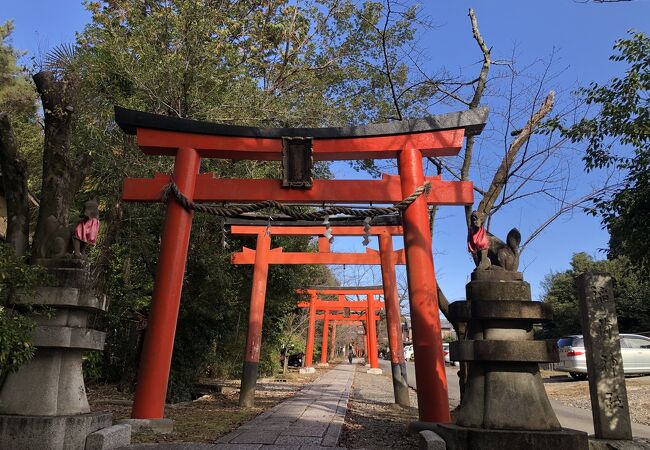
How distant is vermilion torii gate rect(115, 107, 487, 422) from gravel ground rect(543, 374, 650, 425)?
5.96 meters

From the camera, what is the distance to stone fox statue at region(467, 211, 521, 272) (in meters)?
5.11

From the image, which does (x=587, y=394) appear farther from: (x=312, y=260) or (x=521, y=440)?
(x=521, y=440)

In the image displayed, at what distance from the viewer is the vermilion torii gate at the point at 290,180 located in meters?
6.64

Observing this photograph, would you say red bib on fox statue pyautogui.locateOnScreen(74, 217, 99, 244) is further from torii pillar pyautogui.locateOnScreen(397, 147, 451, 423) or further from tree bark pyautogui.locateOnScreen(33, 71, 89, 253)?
torii pillar pyautogui.locateOnScreen(397, 147, 451, 423)

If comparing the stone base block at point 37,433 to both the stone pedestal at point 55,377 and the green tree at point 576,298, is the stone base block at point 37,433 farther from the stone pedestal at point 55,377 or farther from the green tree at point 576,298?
the green tree at point 576,298

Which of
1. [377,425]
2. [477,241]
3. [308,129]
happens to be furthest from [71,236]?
[377,425]

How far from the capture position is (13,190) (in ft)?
16.9

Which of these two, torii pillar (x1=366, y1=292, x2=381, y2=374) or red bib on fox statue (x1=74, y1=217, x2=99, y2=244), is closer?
red bib on fox statue (x1=74, y1=217, x2=99, y2=244)

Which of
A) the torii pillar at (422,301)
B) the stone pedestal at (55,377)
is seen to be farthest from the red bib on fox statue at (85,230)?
the torii pillar at (422,301)

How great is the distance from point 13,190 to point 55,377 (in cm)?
200

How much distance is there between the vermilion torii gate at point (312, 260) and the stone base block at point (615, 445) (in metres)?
6.10

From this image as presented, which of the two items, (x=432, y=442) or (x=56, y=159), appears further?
(x=56, y=159)

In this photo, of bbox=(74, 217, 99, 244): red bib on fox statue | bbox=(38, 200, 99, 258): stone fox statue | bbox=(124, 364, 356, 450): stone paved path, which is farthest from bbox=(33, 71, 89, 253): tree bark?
bbox=(124, 364, 356, 450): stone paved path

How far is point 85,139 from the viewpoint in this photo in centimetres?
905
